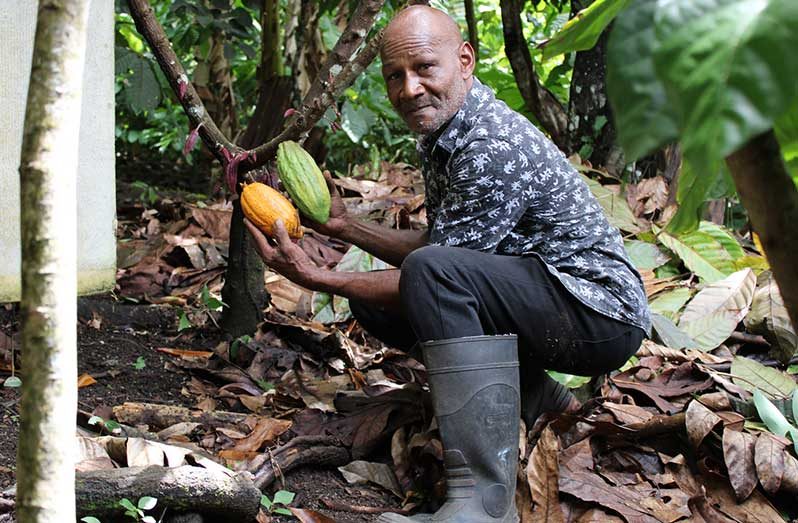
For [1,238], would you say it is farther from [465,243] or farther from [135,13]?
A: [465,243]

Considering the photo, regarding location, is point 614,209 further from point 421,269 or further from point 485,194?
point 421,269

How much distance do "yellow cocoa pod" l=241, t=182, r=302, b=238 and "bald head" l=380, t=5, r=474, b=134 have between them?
43 centimetres

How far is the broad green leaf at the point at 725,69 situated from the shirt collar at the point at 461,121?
75.5 inches

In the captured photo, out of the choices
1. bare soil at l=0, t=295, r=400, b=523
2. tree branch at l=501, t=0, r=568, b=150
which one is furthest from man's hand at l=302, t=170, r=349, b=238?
tree branch at l=501, t=0, r=568, b=150

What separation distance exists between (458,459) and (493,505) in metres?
0.14

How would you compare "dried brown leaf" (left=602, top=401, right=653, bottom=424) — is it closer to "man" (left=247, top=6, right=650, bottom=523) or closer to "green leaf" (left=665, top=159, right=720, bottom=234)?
"man" (left=247, top=6, right=650, bottom=523)

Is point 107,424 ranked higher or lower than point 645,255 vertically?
lower

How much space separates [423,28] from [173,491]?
1.35 metres

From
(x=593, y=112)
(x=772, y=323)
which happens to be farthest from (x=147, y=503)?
(x=593, y=112)

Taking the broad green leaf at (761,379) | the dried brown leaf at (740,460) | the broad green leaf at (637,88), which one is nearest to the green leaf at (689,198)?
A: the broad green leaf at (637,88)

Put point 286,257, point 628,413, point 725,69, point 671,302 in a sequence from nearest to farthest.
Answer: point 725,69, point 286,257, point 628,413, point 671,302

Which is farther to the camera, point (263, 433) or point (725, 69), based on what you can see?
point (263, 433)

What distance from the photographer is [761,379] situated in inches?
120

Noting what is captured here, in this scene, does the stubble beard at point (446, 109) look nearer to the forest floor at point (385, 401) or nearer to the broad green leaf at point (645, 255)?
the forest floor at point (385, 401)
